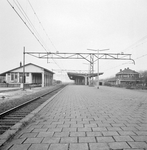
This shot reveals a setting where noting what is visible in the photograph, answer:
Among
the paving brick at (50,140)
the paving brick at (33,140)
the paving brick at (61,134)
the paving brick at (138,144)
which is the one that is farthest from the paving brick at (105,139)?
the paving brick at (33,140)

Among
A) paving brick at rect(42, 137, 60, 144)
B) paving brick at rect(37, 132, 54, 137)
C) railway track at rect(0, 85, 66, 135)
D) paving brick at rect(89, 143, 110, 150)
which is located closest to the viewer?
paving brick at rect(89, 143, 110, 150)

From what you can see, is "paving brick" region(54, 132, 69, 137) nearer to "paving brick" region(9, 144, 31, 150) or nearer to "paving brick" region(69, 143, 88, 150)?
"paving brick" region(69, 143, 88, 150)

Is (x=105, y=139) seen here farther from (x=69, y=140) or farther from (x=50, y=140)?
(x=50, y=140)

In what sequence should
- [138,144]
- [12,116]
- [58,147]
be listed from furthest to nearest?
[12,116]
[138,144]
[58,147]

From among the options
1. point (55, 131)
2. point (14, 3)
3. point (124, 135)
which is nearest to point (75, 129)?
point (55, 131)

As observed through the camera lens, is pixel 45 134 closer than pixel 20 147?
No

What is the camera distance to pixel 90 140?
3.22 meters

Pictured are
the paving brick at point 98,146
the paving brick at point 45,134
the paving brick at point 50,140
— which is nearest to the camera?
the paving brick at point 98,146

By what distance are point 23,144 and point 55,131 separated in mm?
986

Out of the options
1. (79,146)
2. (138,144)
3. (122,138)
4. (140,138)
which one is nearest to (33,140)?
(79,146)

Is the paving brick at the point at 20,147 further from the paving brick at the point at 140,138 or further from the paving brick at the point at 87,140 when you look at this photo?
the paving brick at the point at 140,138

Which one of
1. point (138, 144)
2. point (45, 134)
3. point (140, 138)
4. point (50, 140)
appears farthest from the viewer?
point (45, 134)

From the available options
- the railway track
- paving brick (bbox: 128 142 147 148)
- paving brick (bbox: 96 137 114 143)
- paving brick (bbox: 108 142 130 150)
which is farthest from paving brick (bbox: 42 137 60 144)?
paving brick (bbox: 128 142 147 148)

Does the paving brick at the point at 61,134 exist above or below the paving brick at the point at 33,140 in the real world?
below
